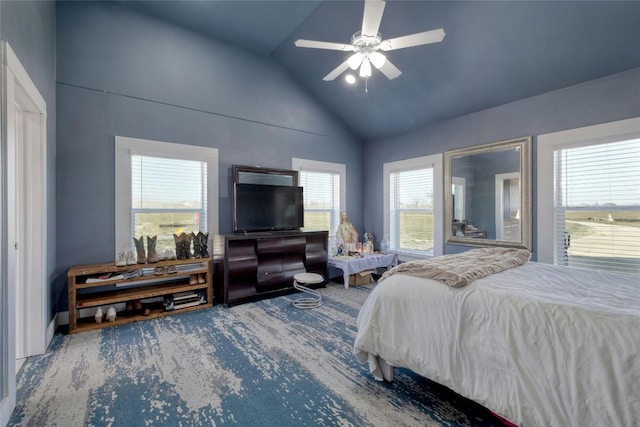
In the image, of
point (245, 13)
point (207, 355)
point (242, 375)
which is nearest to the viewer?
point (242, 375)

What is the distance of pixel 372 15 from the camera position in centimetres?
211

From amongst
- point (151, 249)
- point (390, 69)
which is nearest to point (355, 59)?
point (390, 69)

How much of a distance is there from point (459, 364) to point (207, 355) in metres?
1.94

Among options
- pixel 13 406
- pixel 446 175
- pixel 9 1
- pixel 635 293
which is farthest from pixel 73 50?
pixel 635 293

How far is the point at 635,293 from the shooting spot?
1616 mm

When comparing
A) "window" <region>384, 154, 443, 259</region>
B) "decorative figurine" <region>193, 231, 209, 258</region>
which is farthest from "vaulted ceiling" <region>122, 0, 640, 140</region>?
"decorative figurine" <region>193, 231, 209, 258</region>

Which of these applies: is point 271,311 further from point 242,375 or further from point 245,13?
point 245,13

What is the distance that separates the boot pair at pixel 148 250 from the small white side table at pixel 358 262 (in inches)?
95.2

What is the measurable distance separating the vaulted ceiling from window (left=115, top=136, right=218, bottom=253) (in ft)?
5.55

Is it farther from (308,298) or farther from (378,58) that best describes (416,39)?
(308,298)

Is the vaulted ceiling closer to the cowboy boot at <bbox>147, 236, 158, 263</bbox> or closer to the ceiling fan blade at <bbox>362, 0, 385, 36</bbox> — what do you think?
the ceiling fan blade at <bbox>362, 0, 385, 36</bbox>

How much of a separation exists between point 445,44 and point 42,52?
3992mm

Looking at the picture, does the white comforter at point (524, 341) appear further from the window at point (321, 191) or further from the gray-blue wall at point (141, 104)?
the window at point (321, 191)

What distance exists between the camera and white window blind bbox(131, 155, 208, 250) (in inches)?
135
